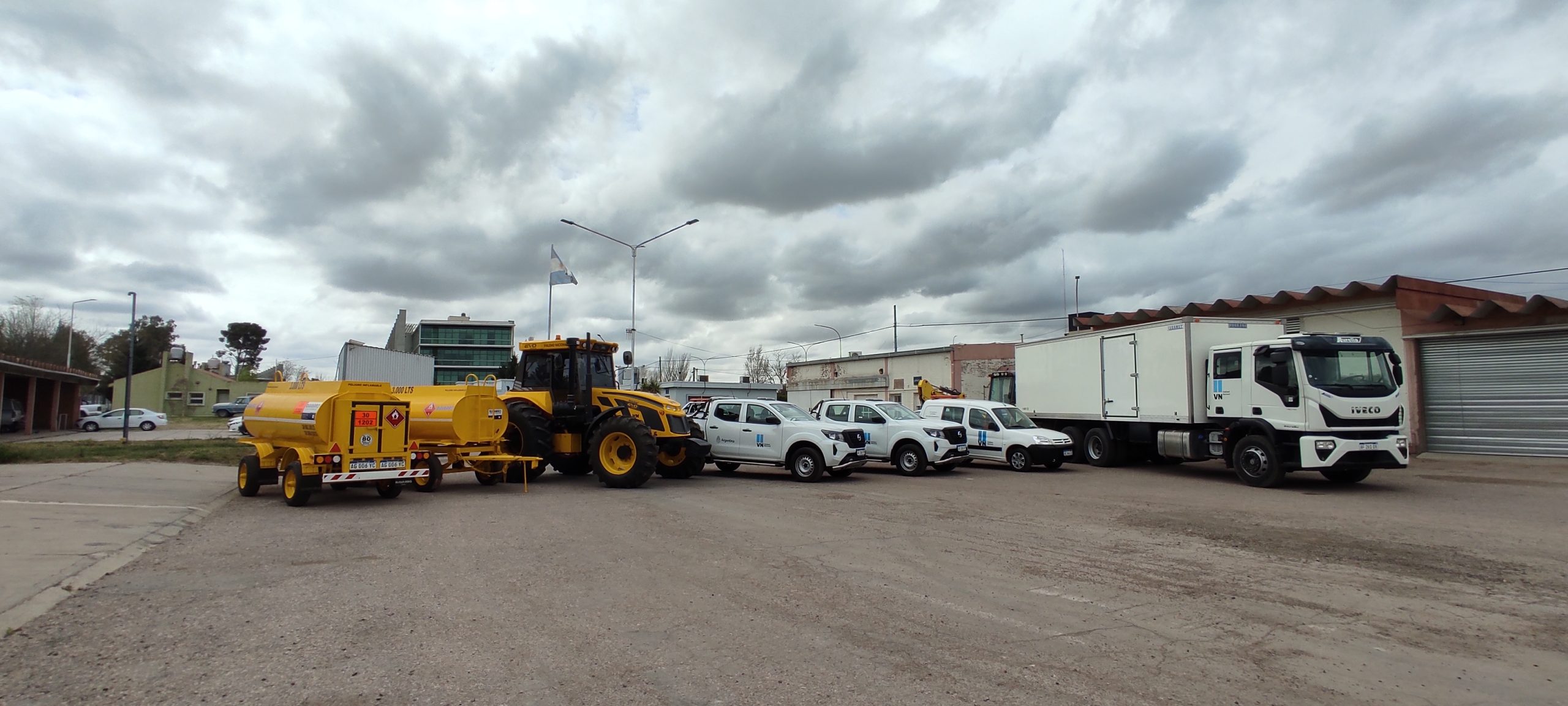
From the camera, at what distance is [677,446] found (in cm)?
1619

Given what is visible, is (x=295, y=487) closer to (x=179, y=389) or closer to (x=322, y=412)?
(x=322, y=412)

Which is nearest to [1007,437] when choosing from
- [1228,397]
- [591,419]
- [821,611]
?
[1228,397]

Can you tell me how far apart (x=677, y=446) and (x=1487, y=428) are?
18.3 metres

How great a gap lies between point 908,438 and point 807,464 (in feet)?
8.65

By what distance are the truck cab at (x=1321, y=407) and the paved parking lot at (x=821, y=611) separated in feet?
8.10

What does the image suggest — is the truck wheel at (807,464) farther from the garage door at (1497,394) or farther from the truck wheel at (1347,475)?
the garage door at (1497,394)

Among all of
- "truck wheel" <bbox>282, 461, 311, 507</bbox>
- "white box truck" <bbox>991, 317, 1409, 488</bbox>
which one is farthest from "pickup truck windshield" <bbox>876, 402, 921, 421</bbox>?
"truck wheel" <bbox>282, 461, 311, 507</bbox>

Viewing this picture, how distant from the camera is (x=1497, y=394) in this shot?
18.6 m

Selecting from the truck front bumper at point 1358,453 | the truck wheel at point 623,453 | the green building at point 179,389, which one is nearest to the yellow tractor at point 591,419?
the truck wheel at point 623,453

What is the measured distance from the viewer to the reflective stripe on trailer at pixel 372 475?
12.0 meters

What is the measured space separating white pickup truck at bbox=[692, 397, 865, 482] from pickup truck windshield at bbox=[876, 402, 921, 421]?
187cm

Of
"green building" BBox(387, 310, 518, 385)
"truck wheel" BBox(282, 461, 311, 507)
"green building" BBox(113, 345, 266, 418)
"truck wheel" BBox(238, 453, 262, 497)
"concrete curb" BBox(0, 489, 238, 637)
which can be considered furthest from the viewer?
"green building" BBox(387, 310, 518, 385)

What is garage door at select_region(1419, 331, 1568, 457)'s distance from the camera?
58.3 ft

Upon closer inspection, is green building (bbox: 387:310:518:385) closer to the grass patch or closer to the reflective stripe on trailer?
the grass patch
